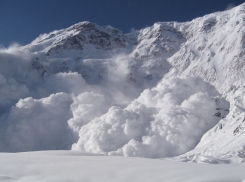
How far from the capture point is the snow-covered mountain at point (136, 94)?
105188mm

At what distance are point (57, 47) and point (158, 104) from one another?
9490 centimetres

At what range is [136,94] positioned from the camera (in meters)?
165

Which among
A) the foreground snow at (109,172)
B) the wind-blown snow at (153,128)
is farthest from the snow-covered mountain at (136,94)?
the foreground snow at (109,172)

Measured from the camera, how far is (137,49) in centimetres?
19325

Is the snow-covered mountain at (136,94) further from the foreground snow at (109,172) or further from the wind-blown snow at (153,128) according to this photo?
the foreground snow at (109,172)

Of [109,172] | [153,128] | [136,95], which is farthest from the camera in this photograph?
[136,95]

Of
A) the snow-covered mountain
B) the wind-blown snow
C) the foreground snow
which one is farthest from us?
the snow-covered mountain

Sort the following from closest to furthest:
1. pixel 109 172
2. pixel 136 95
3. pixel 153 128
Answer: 1. pixel 109 172
2. pixel 153 128
3. pixel 136 95

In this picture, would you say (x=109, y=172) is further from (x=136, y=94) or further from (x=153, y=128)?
(x=136, y=94)

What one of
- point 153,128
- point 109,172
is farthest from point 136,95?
point 109,172

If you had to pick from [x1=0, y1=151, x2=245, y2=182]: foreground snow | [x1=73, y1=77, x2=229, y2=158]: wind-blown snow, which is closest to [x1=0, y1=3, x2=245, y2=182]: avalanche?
[x1=73, y1=77, x2=229, y2=158]: wind-blown snow

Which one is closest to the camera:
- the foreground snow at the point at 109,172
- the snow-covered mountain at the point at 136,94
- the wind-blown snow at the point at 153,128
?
the foreground snow at the point at 109,172

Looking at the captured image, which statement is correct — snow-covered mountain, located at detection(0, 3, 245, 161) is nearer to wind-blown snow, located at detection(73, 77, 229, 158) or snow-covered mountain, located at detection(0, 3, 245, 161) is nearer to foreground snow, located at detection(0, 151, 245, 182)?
wind-blown snow, located at detection(73, 77, 229, 158)

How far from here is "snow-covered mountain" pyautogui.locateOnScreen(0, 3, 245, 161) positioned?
10519 centimetres
